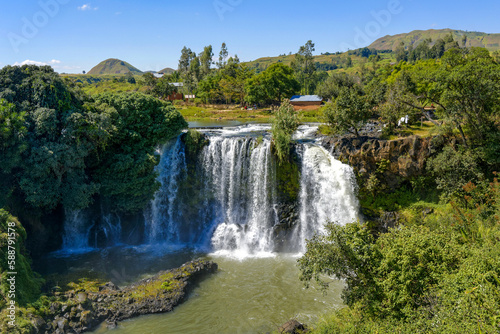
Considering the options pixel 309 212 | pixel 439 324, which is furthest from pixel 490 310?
pixel 309 212

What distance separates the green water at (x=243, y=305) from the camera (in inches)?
632

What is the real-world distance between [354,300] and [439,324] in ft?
11.3

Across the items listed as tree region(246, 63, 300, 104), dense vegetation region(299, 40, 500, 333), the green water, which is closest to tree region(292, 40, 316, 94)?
tree region(246, 63, 300, 104)

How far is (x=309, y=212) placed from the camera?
80.0 ft

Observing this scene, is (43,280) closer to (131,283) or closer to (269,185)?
(131,283)

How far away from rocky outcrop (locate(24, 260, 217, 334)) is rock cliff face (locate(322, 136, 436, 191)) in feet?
45.3

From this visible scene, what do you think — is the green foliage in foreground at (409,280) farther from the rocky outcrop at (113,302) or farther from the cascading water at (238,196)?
the cascading water at (238,196)

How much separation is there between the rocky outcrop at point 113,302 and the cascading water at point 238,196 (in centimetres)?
576

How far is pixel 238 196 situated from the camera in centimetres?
2566

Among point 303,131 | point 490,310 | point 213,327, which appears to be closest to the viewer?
point 490,310

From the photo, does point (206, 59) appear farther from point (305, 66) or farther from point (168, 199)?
point (168, 199)

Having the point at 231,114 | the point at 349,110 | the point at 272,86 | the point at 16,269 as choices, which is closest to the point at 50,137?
the point at 16,269

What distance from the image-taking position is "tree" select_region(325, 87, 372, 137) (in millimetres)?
24859

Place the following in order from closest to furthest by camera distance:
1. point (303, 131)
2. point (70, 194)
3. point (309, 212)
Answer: point (70, 194) → point (309, 212) → point (303, 131)
